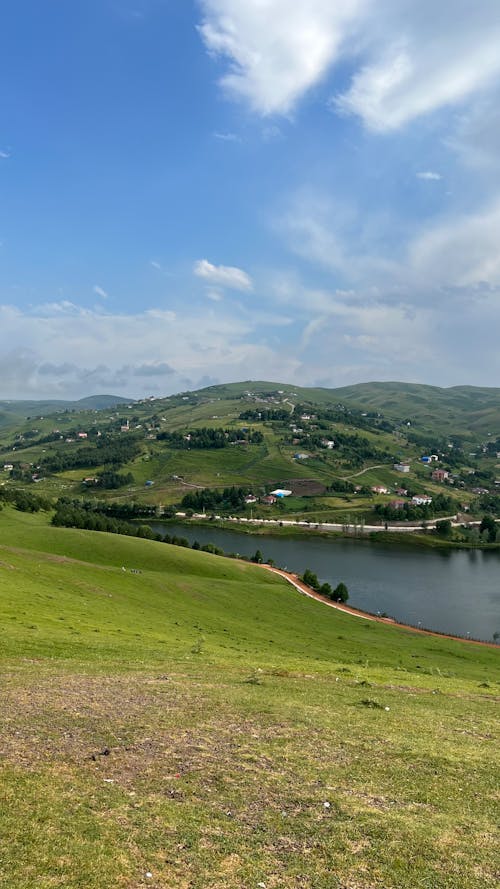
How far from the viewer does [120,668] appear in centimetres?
2602

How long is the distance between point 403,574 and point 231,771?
124 metres

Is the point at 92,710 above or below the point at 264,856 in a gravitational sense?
below

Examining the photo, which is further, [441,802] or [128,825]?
[441,802]

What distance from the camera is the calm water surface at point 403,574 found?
3637 inches

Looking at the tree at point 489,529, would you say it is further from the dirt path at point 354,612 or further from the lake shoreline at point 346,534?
the dirt path at point 354,612

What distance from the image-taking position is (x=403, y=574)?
127 metres

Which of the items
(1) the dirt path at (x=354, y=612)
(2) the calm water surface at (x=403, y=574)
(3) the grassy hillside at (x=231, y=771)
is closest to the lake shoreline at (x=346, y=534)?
(2) the calm water surface at (x=403, y=574)

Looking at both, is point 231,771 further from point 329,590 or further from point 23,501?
point 23,501

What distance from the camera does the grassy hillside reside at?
9070mm

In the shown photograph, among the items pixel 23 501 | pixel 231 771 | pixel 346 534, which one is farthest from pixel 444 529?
pixel 231 771

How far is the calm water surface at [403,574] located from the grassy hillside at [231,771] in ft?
205

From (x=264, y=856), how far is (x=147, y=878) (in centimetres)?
232

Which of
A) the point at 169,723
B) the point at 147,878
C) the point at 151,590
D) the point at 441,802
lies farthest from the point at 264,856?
the point at 151,590

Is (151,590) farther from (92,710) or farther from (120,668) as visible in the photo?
(92,710)
